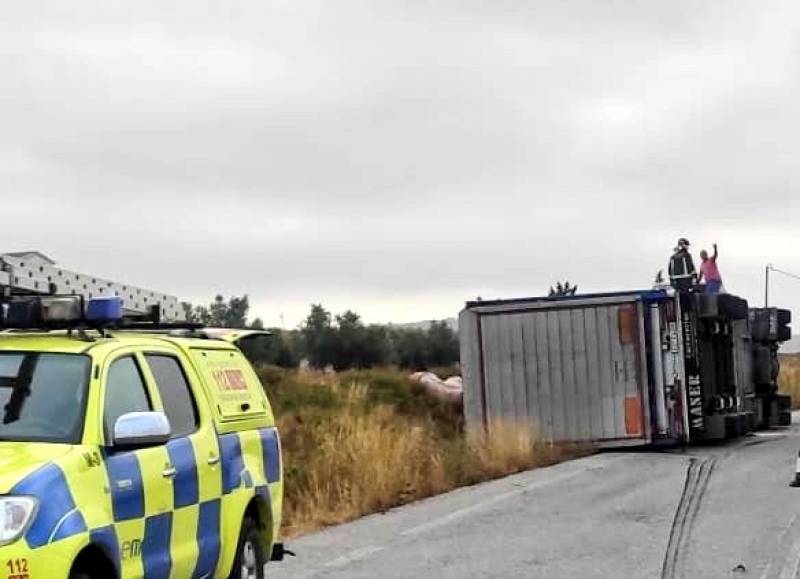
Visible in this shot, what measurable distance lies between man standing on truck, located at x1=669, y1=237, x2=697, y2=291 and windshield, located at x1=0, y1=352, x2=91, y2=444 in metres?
16.9

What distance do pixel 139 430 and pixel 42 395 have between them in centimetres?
60

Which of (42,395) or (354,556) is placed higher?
(42,395)

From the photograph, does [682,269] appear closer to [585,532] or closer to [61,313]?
[585,532]

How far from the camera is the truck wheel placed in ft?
25.7

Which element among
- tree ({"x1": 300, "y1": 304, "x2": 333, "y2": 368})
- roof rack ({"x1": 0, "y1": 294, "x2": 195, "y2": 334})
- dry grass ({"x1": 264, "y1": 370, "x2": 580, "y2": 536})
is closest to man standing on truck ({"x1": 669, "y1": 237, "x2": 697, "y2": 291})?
dry grass ({"x1": 264, "y1": 370, "x2": 580, "y2": 536})

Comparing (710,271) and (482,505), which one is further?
(710,271)

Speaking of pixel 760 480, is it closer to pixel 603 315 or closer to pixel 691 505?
pixel 691 505

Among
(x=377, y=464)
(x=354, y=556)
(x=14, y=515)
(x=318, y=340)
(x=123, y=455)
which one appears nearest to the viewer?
(x=14, y=515)

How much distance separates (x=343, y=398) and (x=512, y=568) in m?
20.3

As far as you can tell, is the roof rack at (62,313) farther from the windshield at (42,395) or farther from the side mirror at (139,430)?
the side mirror at (139,430)

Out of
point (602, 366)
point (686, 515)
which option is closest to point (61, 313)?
point (686, 515)

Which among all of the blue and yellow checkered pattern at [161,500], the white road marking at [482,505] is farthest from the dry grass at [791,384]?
the blue and yellow checkered pattern at [161,500]

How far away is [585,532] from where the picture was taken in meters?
11.5

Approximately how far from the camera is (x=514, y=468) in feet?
58.8
